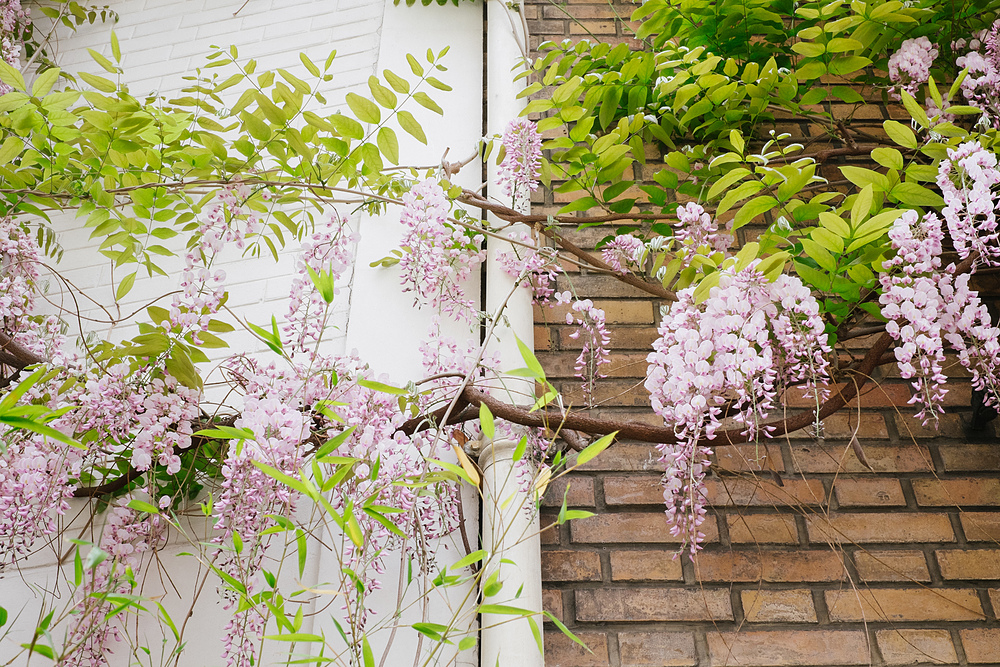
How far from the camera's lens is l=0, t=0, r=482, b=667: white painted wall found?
1.41m

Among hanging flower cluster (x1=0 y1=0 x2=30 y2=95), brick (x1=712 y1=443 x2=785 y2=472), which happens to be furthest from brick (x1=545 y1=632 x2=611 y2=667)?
hanging flower cluster (x1=0 y1=0 x2=30 y2=95)

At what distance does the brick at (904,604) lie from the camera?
1331mm

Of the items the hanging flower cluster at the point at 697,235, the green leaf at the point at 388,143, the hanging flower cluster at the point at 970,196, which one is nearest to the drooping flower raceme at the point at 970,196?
the hanging flower cluster at the point at 970,196

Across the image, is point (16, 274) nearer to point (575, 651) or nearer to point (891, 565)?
point (575, 651)

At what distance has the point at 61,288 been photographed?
71.5 inches

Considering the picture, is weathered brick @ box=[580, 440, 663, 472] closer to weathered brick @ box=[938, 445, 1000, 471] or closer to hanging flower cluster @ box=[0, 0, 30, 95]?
weathered brick @ box=[938, 445, 1000, 471]

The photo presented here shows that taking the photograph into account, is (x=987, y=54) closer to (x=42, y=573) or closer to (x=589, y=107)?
(x=589, y=107)

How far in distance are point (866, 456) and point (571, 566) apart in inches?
27.4

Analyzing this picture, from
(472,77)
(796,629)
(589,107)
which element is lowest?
(796,629)

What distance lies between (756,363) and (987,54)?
106cm

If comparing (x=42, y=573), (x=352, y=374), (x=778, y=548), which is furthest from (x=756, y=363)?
(x=42, y=573)

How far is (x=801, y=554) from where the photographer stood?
55.0 inches

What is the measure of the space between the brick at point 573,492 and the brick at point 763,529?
29cm

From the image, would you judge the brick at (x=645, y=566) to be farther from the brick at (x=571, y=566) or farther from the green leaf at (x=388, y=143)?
the green leaf at (x=388, y=143)
